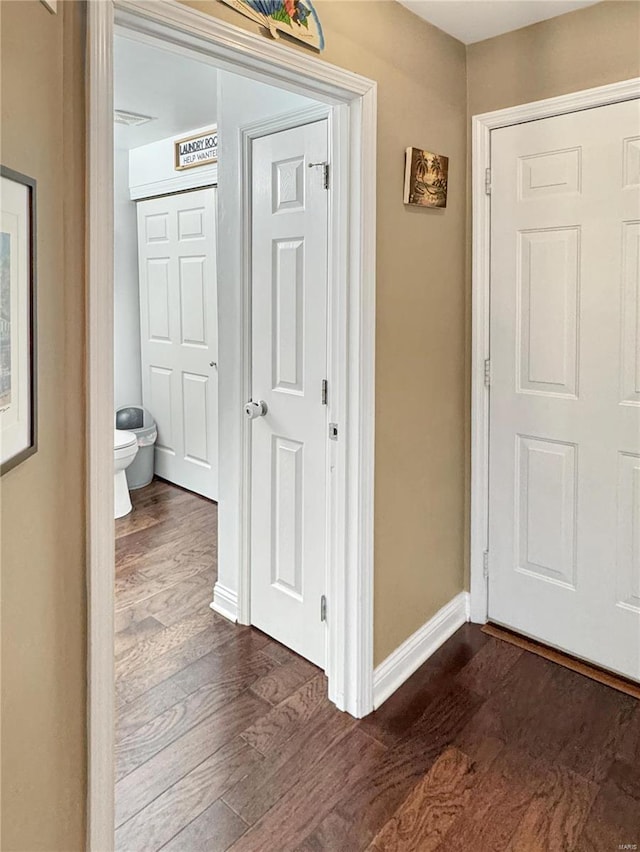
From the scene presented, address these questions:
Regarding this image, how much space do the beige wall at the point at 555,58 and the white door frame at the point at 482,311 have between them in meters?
0.03

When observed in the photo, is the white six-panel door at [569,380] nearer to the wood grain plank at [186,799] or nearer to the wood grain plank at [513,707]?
the wood grain plank at [513,707]

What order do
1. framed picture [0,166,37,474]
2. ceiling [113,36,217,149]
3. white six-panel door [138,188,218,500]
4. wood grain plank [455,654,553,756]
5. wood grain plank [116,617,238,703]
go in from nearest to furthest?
framed picture [0,166,37,474], wood grain plank [455,654,553,756], wood grain plank [116,617,238,703], ceiling [113,36,217,149], white six-panel door [138,188,218,500]

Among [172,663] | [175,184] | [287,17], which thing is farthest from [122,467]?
[287,17]

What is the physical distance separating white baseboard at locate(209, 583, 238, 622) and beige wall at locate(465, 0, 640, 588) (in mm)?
1635

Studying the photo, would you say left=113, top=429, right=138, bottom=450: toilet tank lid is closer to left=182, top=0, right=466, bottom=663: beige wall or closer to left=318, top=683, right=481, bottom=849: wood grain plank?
left=182, top=0, right=466, bottom=663: beige wall

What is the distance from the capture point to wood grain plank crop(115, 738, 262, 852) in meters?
1.52

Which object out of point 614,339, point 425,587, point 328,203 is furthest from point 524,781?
point 328,203

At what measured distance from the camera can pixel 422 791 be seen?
1.66 m

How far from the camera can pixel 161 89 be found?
114 inches

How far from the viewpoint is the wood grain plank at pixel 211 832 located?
1.49m

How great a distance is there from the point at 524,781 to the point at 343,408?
3.92 feet

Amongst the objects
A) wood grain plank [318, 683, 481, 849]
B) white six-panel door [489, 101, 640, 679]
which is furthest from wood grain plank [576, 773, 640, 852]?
white six-panel door [489, 101, 640, 679]

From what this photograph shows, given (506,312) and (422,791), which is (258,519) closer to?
(422,791)

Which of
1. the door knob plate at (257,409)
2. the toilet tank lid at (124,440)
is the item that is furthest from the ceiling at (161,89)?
the toilet tank lid at (124,440)
